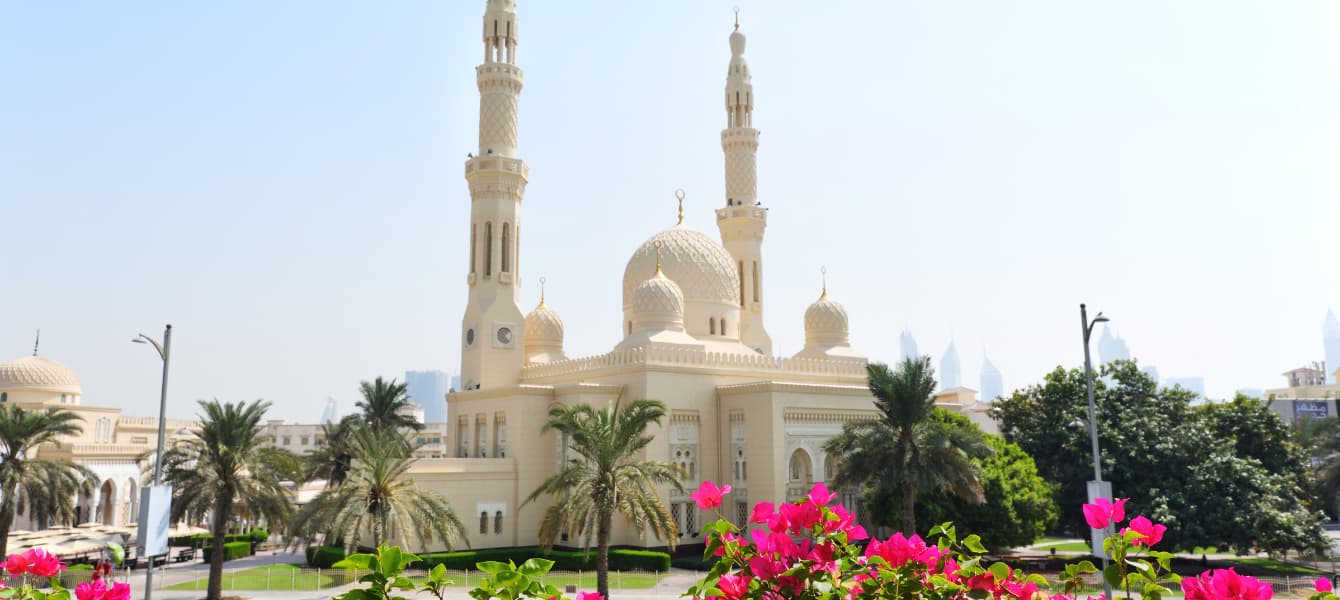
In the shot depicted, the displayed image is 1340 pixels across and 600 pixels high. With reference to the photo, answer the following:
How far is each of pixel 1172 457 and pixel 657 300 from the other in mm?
17581

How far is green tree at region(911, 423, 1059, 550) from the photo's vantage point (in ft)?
96.1

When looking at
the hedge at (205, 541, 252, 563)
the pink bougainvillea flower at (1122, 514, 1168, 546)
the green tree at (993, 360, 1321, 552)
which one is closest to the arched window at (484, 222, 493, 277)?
A: the hedge at (205, 541, 252, 563)

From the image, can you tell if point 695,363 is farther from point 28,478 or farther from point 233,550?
point 28,478

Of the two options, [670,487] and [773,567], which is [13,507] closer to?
[670,487]

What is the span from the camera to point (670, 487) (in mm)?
32469

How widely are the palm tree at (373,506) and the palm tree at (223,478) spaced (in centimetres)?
115

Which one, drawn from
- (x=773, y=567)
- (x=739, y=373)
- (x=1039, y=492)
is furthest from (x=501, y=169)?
(x=773, y=567)

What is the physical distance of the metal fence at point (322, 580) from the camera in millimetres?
26984

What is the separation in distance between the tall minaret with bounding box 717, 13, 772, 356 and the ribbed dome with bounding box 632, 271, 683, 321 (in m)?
7.39

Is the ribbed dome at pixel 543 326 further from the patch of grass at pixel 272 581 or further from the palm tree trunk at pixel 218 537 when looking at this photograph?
the palm tree trunk at pixel 218 537

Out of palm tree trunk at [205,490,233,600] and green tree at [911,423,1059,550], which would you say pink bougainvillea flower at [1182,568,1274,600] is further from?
green tree at [911,423,1059,550]

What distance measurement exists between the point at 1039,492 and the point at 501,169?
21710 mm

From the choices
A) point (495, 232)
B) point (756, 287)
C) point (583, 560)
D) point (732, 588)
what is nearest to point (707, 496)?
point (732, 588)

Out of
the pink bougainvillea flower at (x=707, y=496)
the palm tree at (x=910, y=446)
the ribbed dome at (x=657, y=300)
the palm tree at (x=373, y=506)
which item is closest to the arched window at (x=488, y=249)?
the ribbed dome at (x=657, y=300)
